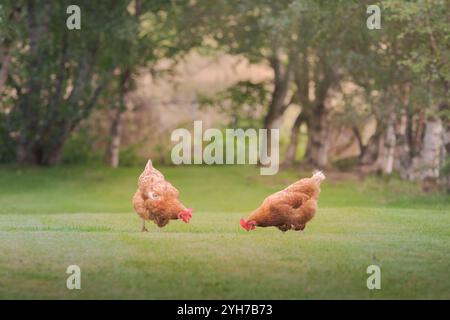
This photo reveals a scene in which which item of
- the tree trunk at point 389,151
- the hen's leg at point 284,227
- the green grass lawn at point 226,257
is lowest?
the green grass lawn at point 226,257

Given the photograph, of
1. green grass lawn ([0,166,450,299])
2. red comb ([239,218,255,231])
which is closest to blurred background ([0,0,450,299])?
green grass lawn ([0,166,450,299])

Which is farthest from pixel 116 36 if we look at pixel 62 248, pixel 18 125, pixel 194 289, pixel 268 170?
pixel 194 289

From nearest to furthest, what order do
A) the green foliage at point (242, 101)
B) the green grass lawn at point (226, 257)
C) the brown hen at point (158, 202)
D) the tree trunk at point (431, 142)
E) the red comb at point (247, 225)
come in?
the green grass lawn at point (226, 257), the red comb at point (247, 225), the brown hen at point (158, 202), the tree trunk at point (431, 142), the green foliage at point (242, 101)

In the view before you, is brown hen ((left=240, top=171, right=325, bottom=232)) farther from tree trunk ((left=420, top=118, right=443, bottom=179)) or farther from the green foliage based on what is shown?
the green foliage

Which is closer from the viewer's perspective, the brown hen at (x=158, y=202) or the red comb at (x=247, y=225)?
the red comb at (x=247, y=225)

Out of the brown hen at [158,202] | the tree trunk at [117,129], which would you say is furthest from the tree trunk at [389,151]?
the brown hen at [158,202]

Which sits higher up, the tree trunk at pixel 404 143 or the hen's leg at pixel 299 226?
the tree trunk at pixel 404 143

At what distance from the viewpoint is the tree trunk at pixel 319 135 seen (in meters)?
41.7

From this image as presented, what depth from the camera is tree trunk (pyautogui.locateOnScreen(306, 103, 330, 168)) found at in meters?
41.7

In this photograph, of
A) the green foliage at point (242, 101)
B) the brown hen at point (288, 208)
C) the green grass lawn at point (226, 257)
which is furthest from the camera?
the green foliage at point (242, 101)

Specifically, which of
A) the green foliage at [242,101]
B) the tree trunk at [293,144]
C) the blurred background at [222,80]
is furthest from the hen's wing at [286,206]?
the green foliage at [242,101]

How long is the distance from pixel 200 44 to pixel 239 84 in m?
4.01

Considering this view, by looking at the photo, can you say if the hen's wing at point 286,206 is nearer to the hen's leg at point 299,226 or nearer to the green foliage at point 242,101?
the hen's leg at point 299,226

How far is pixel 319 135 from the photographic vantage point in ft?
139
